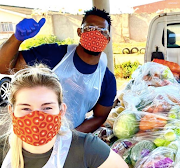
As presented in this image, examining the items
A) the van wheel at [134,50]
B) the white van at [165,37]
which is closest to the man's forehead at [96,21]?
the white van at [165,37]

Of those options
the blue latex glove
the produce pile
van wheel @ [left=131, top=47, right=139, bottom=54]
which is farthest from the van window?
van wheel @ [left=131, top=47, right=139, bottom=54]

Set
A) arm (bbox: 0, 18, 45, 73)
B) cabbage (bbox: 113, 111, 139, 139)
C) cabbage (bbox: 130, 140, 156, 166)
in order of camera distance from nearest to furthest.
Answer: cabbage (bbox: 130, 140, 156, 166)
arm (bbox: 0, 18, 45, 73)
cabbage (bbox: 113, 111, 139, 139)

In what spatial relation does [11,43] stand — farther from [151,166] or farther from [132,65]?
[132,65]

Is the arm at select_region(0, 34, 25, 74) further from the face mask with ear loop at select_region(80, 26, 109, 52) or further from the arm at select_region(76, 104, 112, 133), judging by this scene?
the arm at select_region(76, 104, 112, 133)

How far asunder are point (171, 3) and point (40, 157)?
649 inches

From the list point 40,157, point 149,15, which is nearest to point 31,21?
point 40,157

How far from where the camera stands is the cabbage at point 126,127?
1673 millimetres

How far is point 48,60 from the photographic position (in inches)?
73.7

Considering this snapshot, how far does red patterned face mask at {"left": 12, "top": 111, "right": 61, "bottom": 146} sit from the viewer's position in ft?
3.55

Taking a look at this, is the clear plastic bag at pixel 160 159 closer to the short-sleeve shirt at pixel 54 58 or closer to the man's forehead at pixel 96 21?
the short-sleeve shirt at pixel 54 58

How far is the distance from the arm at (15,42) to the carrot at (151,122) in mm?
1041

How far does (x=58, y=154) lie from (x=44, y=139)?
0.41 feet

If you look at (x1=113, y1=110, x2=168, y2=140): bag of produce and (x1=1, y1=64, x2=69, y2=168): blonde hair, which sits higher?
(x1=1, y1=64, x2=69, y2=168): blonde hair

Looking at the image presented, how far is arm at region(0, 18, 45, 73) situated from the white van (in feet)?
8.53
